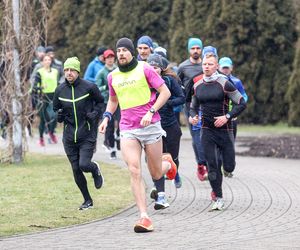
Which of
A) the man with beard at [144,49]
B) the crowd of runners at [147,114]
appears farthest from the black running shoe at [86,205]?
the man with beard at [144,49]

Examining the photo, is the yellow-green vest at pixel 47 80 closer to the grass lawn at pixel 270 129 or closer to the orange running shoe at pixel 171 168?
the grass lawn at pixel 270 129

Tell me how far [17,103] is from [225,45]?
9719 mm

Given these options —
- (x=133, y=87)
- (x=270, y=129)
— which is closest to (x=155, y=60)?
(x=133, y=87)

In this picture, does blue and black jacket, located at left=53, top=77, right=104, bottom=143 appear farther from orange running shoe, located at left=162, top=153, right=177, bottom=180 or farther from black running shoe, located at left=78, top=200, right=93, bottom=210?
orange running shoe, located at left=162, top=153, right=177, bottom=180

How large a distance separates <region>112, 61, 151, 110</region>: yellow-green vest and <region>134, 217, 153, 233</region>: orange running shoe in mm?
1337

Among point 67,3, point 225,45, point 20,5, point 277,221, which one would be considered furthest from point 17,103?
point 67,3

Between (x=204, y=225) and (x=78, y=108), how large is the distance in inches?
100

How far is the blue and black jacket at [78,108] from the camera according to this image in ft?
40.5

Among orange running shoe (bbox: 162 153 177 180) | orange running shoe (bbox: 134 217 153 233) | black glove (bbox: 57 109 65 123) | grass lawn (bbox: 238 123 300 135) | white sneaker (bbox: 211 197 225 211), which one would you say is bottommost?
grass lawn (bbox: 238 123 300 135)

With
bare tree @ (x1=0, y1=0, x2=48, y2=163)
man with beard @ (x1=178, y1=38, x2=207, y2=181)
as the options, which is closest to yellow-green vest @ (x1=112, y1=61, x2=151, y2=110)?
man with beard @ (x1=178, y1=38, x2=207, y2=181)

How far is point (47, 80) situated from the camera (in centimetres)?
2103

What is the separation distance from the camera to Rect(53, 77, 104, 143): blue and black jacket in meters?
12.4

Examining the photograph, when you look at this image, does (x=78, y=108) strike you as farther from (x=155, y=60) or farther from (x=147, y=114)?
(x=147, y=114)

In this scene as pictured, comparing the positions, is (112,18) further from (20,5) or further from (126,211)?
(126,211)
